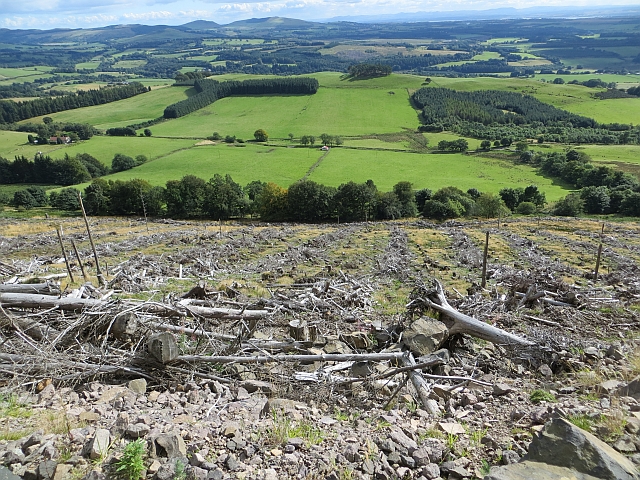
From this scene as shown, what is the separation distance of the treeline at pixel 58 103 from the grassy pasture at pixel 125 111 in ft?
11.3

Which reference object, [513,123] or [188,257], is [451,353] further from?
[513,123]

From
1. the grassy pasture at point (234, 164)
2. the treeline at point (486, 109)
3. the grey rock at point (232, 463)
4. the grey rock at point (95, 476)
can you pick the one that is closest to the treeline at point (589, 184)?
the treeline at point (486, 109)

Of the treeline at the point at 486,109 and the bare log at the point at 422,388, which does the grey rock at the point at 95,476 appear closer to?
the bare log at the point at 422,388

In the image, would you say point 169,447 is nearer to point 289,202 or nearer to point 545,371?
point 545,371

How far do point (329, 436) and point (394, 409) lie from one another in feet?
4.60

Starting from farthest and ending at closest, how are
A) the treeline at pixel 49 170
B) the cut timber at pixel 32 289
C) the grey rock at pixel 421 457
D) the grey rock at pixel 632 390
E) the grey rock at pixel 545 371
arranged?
the treeline at pixel 49 170 < the cut timber at pixel 32 289 < the grey rock at pixel 545 371 < the grey rock at pixel 632 390 < the grey rock at pixel 421 457

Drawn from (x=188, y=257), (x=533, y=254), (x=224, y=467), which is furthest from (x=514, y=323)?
(x=533, y=254)

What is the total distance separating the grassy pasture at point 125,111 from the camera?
5368 inches

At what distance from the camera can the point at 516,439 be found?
213 inches

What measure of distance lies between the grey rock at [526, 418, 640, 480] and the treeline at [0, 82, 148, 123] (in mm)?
171590

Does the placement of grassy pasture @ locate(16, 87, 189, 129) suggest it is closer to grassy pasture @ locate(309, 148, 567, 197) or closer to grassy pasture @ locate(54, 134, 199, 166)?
grassy pasture @ locate(54, 134, 199, 166)

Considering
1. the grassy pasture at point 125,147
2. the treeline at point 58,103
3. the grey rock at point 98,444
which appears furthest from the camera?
the treeline at point 58,103

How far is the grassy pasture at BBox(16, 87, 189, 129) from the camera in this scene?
447 feet

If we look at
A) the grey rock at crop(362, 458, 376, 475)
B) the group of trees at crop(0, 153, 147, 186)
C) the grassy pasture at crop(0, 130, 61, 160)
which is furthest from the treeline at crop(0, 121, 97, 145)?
the grey rock at crop(362, 458, 376, 475)
